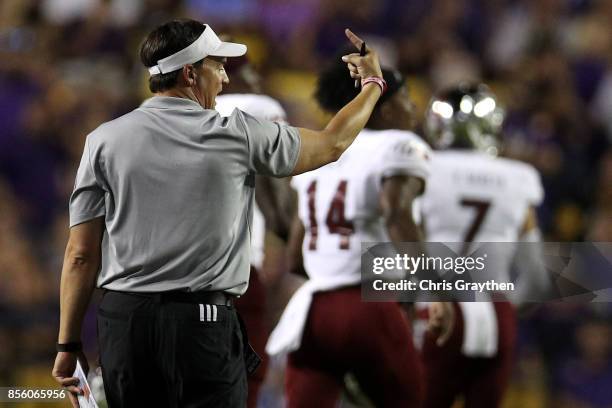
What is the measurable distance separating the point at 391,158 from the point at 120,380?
1753 millimetres

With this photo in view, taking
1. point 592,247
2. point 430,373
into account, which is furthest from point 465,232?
point 592,247

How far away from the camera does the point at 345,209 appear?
16.5ft

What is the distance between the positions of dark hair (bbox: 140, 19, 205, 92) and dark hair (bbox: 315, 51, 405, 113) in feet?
4.67

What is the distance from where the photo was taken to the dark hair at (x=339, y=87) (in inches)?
200

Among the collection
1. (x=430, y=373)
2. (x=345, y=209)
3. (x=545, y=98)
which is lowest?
(x=430, y=373)

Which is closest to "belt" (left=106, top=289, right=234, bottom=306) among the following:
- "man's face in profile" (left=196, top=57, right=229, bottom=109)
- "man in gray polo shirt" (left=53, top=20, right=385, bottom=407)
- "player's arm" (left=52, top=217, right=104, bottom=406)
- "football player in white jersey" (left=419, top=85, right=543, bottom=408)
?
"man in gray polo shirt" (left=53, top=20, right=385, bottom=407)

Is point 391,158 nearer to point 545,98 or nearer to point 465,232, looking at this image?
point 465,232

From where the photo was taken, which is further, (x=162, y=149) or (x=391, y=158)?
(x=391, y=158)

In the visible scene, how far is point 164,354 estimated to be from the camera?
3.56 metres

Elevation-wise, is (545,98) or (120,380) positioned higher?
(545,98)

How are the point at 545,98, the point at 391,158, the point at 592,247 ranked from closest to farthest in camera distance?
1. the point at 391,158
2. the point at 592,247
3. the point at 545,98

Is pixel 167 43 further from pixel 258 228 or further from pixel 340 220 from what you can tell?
pixel 258 228

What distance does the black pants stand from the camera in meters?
3.56

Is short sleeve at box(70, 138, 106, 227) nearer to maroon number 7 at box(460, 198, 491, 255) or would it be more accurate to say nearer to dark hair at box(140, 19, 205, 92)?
dark hair at box(140, 19, 205, 92)
